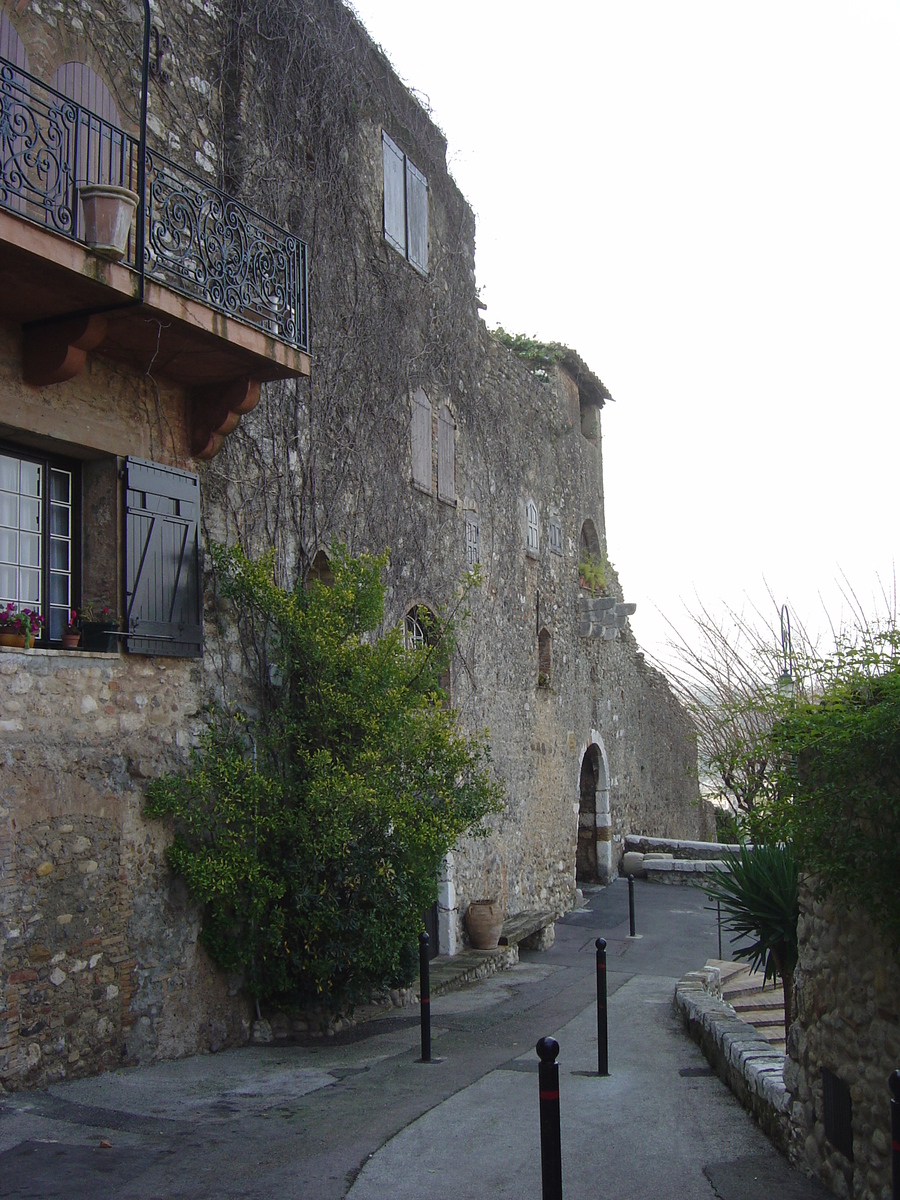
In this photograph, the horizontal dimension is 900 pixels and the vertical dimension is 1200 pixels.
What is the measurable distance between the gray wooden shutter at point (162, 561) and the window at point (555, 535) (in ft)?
34.7

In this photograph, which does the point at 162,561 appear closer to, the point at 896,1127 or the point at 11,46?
the point at 11,46

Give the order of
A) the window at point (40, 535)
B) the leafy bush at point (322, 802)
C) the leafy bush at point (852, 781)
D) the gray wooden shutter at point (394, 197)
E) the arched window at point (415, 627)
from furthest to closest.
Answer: the arched window at point (415, 627) → the gray wooden shutter at point (394, 197) → the leafy bush at point (322, 802) → the window at point (40, 535) → the leafy bush at point (852, 781)

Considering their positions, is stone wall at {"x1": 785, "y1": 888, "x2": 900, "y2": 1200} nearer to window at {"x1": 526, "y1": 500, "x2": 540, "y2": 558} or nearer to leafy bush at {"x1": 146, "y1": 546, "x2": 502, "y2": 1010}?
leafy bush at {"x1": 146, "y1": 546, "x2": 502, "y2": 1010}

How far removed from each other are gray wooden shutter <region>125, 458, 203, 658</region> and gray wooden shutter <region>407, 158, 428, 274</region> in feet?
19.2

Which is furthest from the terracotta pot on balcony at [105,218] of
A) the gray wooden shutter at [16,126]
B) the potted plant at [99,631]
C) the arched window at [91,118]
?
the potted plant at [99,631]

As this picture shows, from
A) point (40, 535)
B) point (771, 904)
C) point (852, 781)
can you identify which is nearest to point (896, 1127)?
point (852, 781)

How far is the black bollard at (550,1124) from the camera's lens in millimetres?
3863

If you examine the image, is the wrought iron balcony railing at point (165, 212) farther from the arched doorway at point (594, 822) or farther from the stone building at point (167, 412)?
the arched doorway at point (594, 822)

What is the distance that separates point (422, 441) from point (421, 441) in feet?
0.11

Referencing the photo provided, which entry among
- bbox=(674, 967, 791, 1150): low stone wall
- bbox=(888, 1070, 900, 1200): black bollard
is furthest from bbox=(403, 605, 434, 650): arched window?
bbox=(888, 1070, 900, 1200): black bollard

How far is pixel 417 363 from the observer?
12.6 m

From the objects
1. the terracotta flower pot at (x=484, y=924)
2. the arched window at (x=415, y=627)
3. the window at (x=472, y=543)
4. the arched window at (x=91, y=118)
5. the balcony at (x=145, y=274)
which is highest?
the arched window at (x=91, y=118)

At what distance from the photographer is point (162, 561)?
25.3ft

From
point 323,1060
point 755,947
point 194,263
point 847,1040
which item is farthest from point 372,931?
point 194,263
